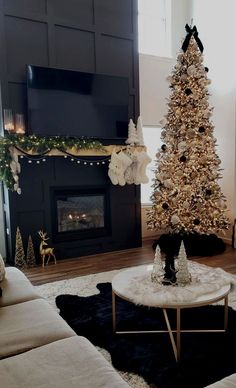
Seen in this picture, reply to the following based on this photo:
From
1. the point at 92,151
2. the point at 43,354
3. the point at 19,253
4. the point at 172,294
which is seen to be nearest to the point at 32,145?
the point at 92,151

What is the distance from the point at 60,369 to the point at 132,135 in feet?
13.0

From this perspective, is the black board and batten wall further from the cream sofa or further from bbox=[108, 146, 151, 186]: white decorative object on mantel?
the cream sofa

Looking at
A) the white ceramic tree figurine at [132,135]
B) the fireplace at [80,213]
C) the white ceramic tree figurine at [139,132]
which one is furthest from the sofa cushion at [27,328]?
the white ceramic tree figurine at [139,132]

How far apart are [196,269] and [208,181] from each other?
7.36ft

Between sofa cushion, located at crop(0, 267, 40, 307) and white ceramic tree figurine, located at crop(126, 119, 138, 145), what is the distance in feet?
9.79

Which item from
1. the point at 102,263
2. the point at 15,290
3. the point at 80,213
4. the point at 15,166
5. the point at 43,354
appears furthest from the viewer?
the point at 80,213

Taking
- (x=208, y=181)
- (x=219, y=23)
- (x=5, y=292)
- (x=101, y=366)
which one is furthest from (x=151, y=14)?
(x=101, y=366)

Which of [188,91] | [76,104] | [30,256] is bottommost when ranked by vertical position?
[30,256]

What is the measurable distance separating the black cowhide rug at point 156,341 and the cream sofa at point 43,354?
0.69 meters

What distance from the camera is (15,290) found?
80.9 inches

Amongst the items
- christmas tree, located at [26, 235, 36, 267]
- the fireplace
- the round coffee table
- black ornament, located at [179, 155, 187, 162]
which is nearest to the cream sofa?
the round coffee table

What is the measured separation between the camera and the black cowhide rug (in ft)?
6.36

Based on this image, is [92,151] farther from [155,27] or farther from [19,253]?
[155,27]

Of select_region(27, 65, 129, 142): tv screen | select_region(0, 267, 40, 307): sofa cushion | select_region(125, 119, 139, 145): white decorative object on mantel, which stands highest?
select_region(27, 65, 129, 142): tv screen
